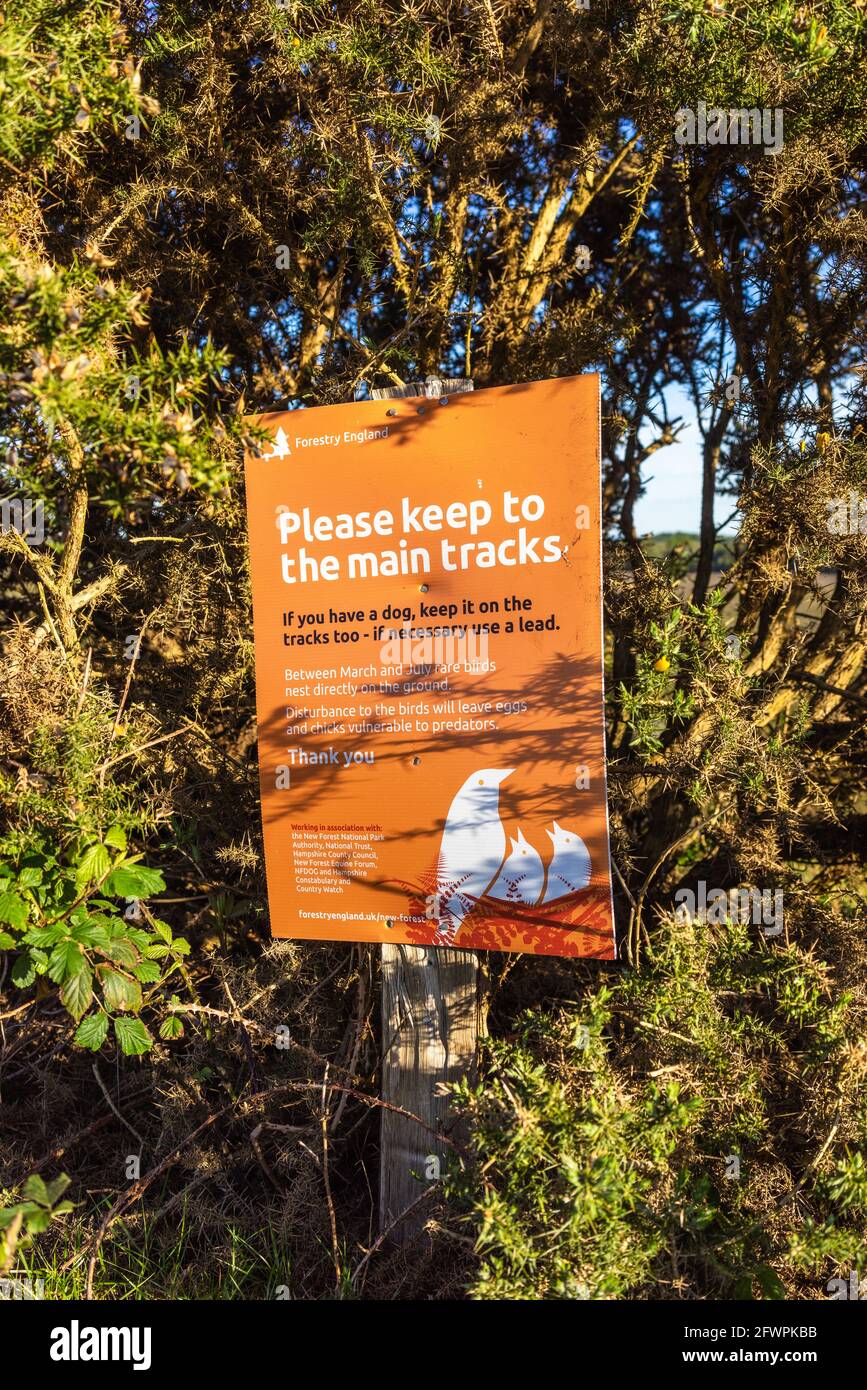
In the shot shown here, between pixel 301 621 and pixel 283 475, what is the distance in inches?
19.1

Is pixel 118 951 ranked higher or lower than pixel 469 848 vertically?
lower

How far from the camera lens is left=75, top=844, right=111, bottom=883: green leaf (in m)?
3.04

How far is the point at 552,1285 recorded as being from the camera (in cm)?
235

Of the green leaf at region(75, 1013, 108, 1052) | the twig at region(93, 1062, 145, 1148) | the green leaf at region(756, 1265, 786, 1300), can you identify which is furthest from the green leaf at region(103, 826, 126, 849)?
the green leaf at region(756, 1265, 786, 1300)

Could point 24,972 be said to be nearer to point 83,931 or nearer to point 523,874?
point 83,931

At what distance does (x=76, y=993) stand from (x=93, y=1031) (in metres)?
0.17

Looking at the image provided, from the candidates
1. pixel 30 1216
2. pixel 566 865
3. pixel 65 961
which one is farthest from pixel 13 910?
pixel 566 865

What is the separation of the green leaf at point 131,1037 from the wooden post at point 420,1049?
2.57 feet

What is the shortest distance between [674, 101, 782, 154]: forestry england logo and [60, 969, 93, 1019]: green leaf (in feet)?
11.0

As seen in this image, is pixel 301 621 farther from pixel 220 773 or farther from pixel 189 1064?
pixel 189 1064

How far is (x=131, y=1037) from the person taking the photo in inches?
117

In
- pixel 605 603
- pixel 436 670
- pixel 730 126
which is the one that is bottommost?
pixel 436 670

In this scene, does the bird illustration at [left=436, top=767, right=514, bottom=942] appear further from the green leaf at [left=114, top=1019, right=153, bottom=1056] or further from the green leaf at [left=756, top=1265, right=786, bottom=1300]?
the green leaf at [left=756, top=1265, right=786, bottom=1300]

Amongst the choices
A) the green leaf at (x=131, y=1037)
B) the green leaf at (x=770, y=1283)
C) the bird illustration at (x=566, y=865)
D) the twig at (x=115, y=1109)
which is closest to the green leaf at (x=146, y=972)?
the green leaf at (x=131, y=1037)
